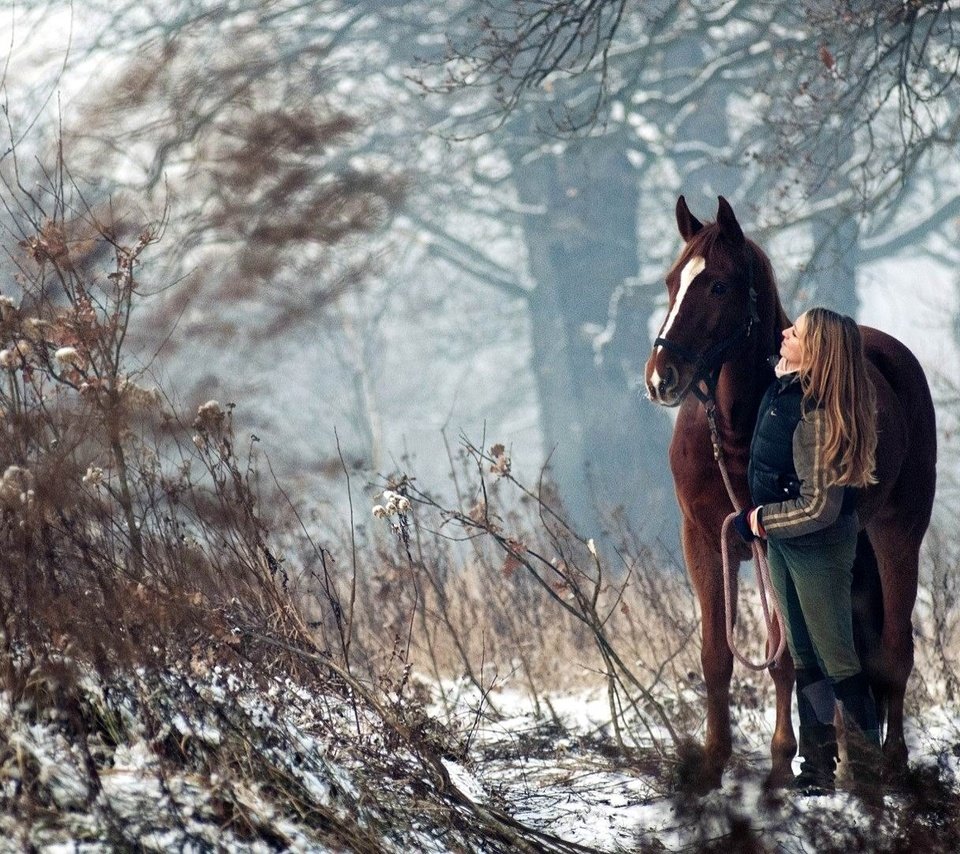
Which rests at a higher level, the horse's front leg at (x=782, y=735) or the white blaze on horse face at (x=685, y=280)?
the white blaze on horse face at (x=685, y=280)

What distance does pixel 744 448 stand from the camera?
4.41m

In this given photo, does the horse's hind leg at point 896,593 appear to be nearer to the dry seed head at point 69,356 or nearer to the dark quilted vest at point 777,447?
the dark quilted vest at point 777,447

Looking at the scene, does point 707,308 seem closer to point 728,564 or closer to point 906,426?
point 728,564

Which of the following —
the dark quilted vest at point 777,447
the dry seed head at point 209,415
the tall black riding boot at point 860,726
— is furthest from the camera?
the dry seed head at point 209,415

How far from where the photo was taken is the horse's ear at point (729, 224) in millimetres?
4254

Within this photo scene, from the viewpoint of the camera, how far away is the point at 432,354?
32844 millimetres

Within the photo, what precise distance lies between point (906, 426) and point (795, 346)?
3.27ft

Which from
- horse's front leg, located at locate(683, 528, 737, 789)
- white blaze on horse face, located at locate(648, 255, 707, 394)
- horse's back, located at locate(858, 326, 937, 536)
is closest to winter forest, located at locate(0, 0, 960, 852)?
horse's front leg, located at locate(683, 528, 737, 789)

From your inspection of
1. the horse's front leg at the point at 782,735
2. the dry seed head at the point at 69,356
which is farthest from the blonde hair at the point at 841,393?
the dry seed head at the point at 69,356

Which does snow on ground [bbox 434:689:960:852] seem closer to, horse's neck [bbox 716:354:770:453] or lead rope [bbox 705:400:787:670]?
lead rope [bbox 705:400:787:670]

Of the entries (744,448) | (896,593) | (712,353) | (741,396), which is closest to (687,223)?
(712,353)

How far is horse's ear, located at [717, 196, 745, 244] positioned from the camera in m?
4.25

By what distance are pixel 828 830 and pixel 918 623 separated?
4130 millimetres

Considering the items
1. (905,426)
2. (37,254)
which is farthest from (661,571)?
(37,254)
